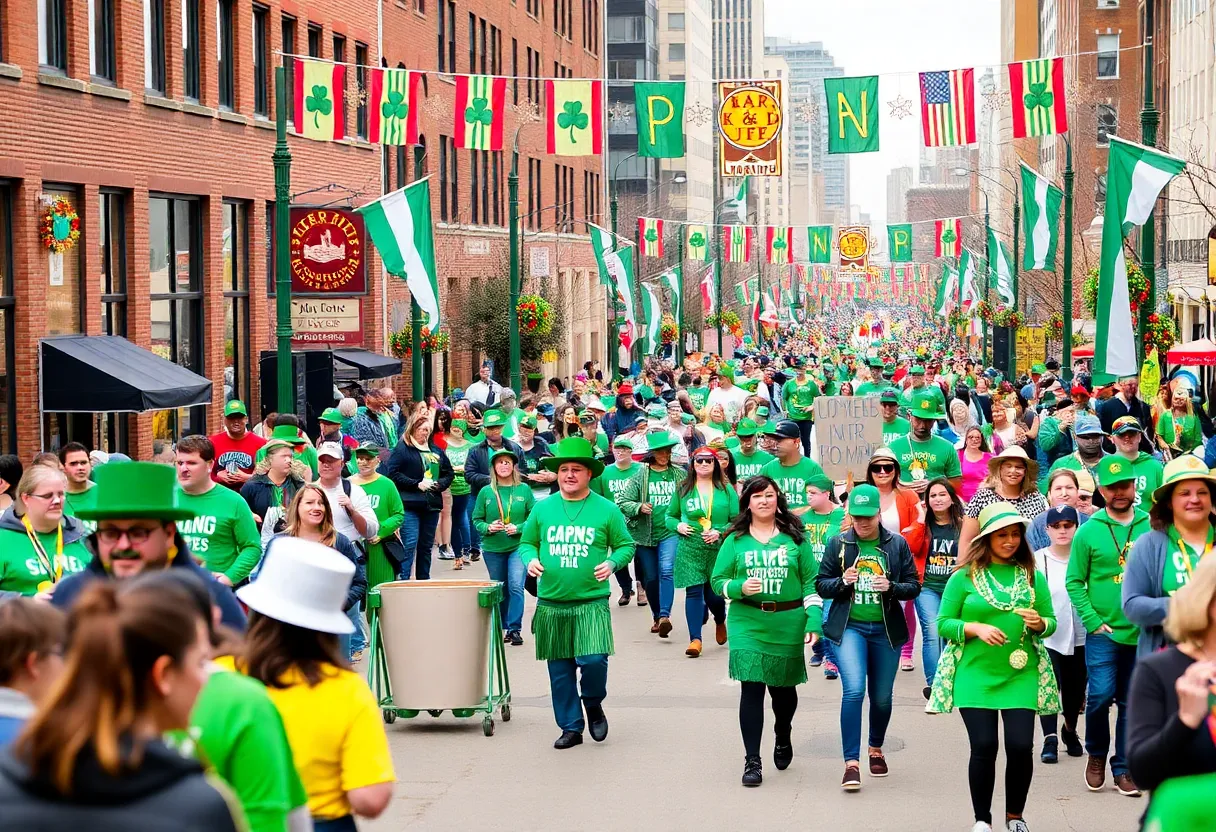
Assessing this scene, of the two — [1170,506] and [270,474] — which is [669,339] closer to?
[270,474]

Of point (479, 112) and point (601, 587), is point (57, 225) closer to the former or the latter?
point (479, 112)

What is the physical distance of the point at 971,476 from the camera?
15703mm

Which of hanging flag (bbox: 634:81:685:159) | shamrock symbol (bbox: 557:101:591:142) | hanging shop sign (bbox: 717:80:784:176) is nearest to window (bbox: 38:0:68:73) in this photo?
shamrock symbol (bbox: 557:101:591:142)

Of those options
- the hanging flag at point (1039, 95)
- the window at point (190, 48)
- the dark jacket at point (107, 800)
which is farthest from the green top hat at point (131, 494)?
the window at point (190, 48)

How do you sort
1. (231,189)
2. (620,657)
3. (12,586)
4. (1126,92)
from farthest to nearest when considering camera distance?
1. (1126,92)
2. (231,189)
3. (620,657)
4. (12,586)

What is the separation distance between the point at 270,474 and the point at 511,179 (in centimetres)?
2108

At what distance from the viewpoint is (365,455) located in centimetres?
1370

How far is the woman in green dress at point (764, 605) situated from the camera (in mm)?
10281

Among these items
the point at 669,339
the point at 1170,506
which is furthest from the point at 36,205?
the point at 669,339

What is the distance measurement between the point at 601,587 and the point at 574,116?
16.1 m

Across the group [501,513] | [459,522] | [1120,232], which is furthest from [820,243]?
[501,513]

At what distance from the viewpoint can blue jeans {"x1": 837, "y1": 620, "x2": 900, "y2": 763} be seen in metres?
10.2

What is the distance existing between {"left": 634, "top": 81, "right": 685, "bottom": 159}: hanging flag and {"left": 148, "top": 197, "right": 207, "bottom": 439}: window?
711 cm

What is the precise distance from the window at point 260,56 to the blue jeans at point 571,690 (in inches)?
852
